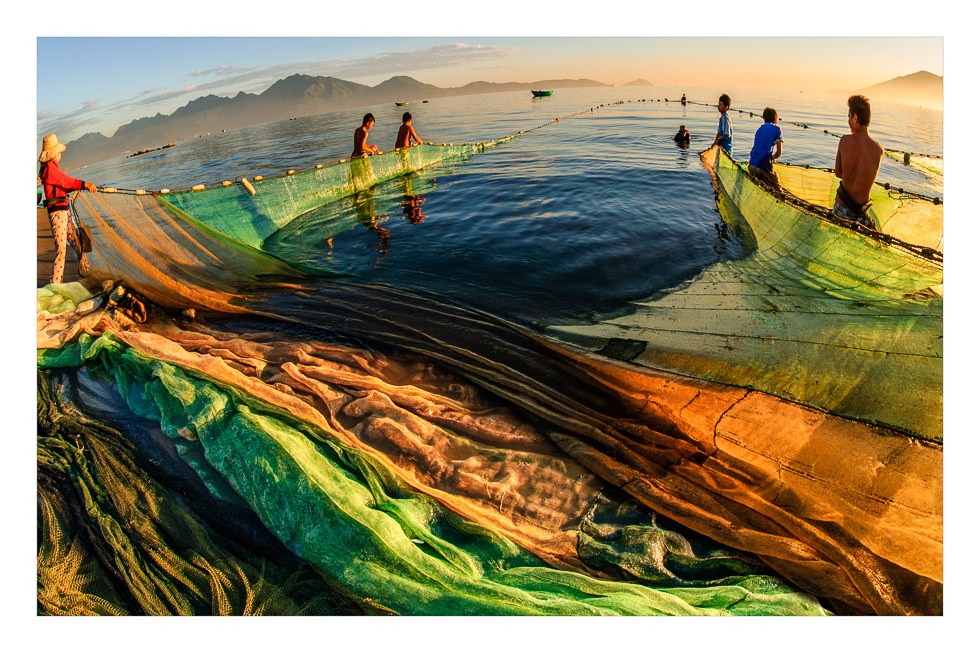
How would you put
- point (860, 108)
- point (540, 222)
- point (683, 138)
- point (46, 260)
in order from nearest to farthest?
point (860, 108) → point (46, 260) → point (540, 222) → point (683, 138)

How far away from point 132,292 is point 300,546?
13.3 ft

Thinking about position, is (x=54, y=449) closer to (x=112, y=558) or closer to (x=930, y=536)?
(x=112, y=558)

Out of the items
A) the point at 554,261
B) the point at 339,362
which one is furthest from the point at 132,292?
the point at 554,261

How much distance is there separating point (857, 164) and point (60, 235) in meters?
9.11

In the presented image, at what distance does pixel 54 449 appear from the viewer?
315cm

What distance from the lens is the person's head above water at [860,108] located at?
4664 millimetres

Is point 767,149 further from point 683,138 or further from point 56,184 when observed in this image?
point 683,138

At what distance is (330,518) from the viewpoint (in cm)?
249

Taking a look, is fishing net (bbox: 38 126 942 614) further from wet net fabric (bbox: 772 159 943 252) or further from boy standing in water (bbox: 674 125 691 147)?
boy standing in water (bbox: 674 125 691 147)

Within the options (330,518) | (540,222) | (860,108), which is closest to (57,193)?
(330,518)

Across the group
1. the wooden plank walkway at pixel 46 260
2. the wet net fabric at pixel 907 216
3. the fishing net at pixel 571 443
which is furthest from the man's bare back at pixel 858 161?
the wooden plank walkway at pixel 46 260

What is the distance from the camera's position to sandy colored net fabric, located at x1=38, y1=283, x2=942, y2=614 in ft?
7.82

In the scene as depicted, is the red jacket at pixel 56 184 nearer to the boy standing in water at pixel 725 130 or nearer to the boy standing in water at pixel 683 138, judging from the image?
the boy standing in water at pixel 725 130

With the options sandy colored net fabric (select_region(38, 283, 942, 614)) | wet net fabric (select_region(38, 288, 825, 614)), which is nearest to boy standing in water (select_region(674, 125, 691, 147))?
sandy colored net fabric (select_region(38, 283, 942, 614))
